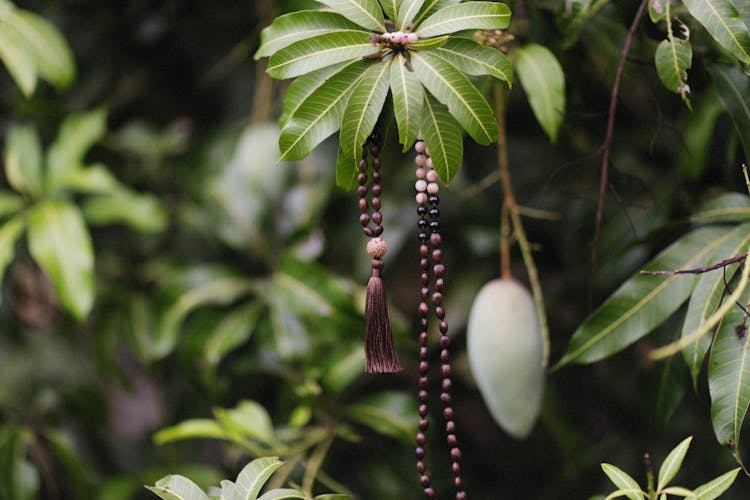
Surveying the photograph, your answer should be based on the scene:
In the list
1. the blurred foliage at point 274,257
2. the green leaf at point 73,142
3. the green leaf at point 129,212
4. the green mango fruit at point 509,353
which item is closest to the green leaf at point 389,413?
the blurred foliage at point 274,257

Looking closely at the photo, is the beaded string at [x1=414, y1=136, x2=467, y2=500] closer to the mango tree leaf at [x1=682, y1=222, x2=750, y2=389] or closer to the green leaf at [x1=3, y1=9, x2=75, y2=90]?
the mango tree leaf at [x1=682, y1=222, x2=750, y2=389]

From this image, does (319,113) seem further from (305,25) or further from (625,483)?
(625,483)

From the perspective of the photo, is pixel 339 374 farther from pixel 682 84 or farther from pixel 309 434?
pixel 682 84

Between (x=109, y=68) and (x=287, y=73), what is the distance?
27.1 inches

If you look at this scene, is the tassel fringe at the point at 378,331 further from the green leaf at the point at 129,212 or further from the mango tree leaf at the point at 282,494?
the green leaf at the point at 129,212

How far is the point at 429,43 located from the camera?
1.73 ft

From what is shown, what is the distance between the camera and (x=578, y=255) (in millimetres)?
872

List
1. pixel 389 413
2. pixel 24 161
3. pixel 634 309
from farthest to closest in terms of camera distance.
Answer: pixel 24 161, pixel 389 413, pixel 634 309

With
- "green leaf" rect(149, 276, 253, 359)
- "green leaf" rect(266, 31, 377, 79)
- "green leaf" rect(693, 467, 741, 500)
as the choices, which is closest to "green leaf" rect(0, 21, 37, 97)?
"green leaf" rect(149, 276, 253, 359)

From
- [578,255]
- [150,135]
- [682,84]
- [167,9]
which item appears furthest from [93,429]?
[682,84]

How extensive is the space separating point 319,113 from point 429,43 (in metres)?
0.10

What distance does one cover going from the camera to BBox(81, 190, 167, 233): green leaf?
94 cm

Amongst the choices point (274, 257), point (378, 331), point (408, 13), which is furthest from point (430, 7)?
point (274, 257)

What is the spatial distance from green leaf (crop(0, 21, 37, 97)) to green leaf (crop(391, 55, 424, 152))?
0.48 meters
